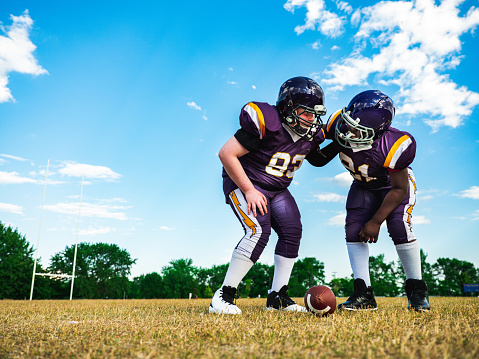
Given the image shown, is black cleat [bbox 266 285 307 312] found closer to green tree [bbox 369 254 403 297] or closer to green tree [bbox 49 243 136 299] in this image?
green tree [bbox 49 243 136 299]

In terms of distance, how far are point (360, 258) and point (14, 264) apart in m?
33.4

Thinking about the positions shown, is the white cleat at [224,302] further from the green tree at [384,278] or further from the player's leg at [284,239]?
the green tree at [384,278]

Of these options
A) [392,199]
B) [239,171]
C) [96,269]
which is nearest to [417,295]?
[392,199]

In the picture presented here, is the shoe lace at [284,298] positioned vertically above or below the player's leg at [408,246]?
below

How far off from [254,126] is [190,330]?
1.75 meters

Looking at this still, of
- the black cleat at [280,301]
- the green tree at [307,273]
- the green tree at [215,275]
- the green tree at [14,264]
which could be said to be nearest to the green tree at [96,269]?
the green tree at [14,264]

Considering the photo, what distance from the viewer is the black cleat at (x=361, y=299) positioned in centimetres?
363

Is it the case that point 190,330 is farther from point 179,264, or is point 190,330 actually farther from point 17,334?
point 179,264

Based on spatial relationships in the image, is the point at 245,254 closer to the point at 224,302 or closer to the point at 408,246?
the point at 224,302

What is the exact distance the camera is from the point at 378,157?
3.40 m

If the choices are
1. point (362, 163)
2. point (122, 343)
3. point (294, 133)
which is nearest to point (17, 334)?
point (122, 343)

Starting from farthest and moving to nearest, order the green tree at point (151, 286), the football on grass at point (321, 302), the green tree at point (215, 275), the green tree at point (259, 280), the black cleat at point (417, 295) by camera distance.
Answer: the green tree at point (215, 275)
the green tree at point (151, 286)
the green tree at point (259, 280)
the black cleat at point (417, 295)
the football on grass at point (321, 302)

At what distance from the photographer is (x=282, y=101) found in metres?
3.35

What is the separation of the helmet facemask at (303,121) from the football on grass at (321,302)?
4.60 ft
